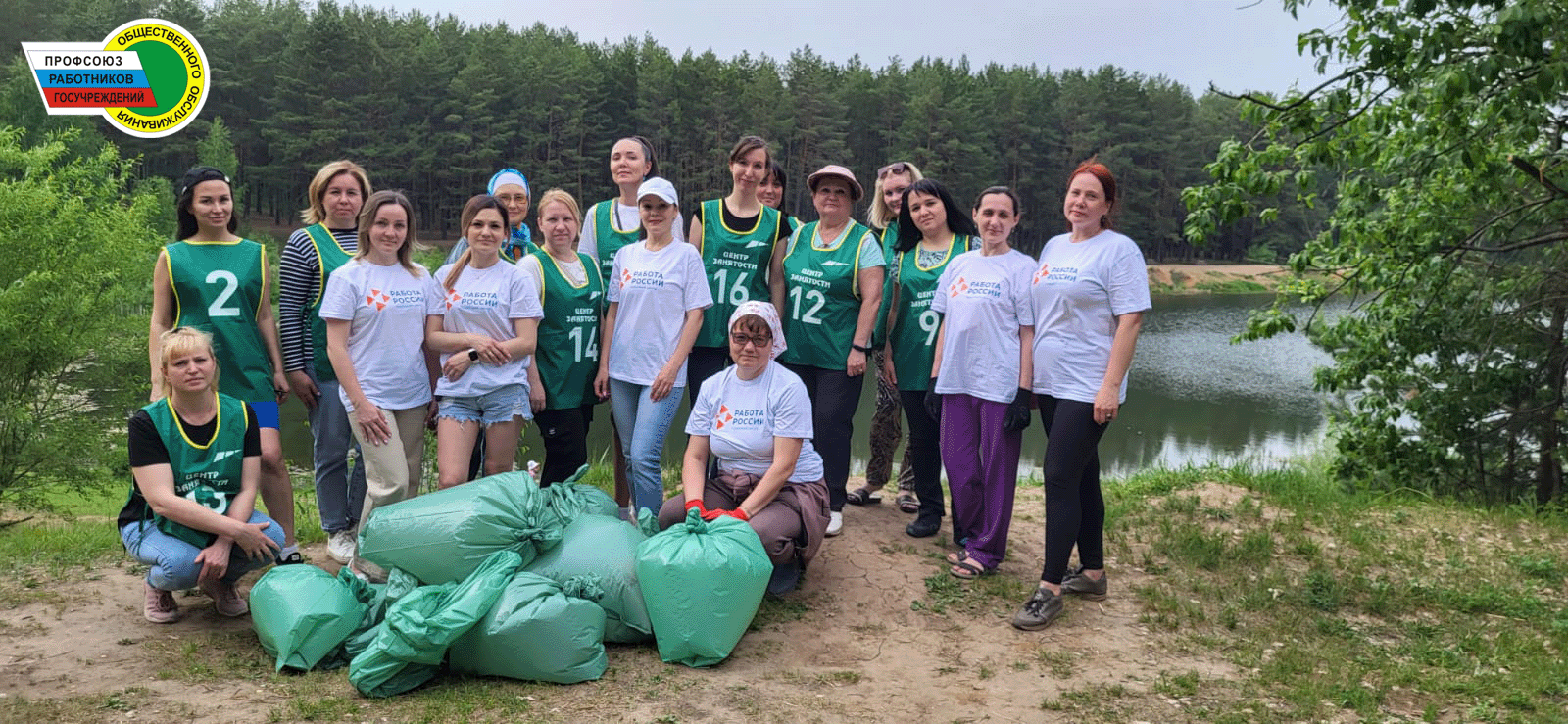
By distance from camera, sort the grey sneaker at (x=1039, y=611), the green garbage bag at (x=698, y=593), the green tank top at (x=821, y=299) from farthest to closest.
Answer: the green tank top at (x=821, y=299), the grey sneaker at (x=1039, y=611), the green garbage bag at (x=698, y=593)

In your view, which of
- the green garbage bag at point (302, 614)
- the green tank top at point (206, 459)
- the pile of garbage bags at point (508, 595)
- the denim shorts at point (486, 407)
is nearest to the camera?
the pile of garbage bags at point (508, 595)

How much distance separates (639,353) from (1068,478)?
2.03 m

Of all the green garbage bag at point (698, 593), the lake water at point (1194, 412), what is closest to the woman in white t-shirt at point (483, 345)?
the green garbage bag at point (698, 593)

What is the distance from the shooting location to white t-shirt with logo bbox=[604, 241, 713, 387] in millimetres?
5043

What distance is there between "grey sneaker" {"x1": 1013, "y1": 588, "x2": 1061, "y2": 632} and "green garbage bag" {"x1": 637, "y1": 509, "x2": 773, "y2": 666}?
1.26m

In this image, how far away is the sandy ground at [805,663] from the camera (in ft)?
12.3

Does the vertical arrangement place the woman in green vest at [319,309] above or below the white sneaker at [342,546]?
above

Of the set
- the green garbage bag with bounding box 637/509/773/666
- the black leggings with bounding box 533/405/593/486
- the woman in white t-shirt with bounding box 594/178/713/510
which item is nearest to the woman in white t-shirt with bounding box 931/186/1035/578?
the woman in white t-shirt with bounding box 594/178/713/510

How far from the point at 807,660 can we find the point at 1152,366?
78.3 feet

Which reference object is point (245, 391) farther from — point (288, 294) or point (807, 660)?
point (807, 660)

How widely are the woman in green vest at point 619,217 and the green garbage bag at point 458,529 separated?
47.8 inches

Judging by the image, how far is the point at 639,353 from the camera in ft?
16.7

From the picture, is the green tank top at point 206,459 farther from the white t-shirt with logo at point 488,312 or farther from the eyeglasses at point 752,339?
the eyeglasses at point 752,339

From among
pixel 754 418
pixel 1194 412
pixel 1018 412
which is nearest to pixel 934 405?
pixel 1018 412
